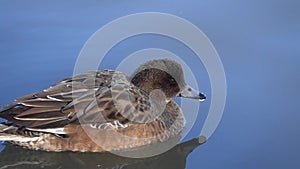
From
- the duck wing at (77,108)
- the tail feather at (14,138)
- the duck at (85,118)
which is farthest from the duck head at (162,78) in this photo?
the tail feather at (14,138)

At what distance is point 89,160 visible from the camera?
16.7ft

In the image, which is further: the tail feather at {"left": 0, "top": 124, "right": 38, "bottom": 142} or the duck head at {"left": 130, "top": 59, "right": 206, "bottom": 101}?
the duck head at {"left": 130, "top": 59, "right": 206, "bottom": 101}

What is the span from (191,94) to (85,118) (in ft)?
3.61

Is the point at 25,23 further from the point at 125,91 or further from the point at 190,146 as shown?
the point at 190,146

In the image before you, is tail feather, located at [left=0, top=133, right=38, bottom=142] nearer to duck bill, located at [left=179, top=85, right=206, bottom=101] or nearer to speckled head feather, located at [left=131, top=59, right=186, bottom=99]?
speckled head feather, located at [left=131, top=59, right=186, bottom=99]

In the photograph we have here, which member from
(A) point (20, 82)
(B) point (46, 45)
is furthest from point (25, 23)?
(A) point (20, 82)

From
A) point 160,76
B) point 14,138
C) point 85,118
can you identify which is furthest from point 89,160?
point 160,76

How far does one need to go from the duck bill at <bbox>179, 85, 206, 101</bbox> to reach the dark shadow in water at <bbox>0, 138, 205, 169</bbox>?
18.6 inches

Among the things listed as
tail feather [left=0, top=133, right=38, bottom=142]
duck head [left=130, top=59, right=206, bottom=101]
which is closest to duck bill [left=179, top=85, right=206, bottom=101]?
duck head [left=130, top=59, right=206, bottom=101]

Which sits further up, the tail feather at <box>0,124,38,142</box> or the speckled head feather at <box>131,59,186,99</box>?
the speckled head feather at <box>131,59,186,99</box>

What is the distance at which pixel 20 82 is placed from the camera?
227 inches

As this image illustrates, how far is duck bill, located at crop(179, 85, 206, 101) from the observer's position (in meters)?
5.53

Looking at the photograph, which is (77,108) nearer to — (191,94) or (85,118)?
(85,118)

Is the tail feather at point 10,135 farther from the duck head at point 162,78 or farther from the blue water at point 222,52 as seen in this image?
the duck head at point 162,78
